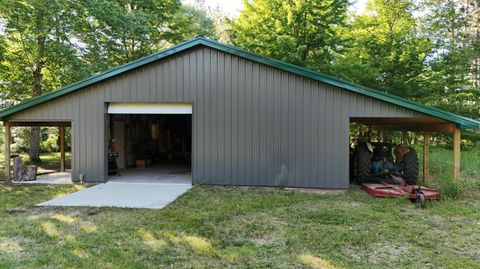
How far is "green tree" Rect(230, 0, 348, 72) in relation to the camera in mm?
15008

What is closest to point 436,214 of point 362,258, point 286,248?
point 362,258

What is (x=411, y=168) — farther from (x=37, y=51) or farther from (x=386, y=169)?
(x=37, y=51)

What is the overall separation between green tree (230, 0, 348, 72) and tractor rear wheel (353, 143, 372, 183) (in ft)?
24.2

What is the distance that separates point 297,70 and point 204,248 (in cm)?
500

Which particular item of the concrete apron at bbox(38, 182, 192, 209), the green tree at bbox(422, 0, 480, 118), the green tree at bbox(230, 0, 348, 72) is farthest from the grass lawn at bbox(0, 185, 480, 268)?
the green tree at bbox(230, 0, 348, 72)

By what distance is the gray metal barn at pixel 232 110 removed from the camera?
7.79m

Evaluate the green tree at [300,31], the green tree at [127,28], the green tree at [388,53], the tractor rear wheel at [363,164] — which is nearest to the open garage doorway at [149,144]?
the green tree at [127,28]

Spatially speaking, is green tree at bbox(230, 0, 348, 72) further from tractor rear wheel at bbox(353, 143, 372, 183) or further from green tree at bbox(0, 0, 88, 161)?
green tree at bbox(0, 0, 88, 161)

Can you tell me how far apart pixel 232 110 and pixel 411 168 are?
435cm

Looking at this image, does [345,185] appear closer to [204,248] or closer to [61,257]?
[204,248]

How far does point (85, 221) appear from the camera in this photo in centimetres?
507

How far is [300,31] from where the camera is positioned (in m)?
15.7

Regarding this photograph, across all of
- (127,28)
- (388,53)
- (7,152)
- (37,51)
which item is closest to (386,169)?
(388,53)

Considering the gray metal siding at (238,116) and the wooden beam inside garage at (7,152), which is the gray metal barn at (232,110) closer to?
the gray metal siding at (238,116)
